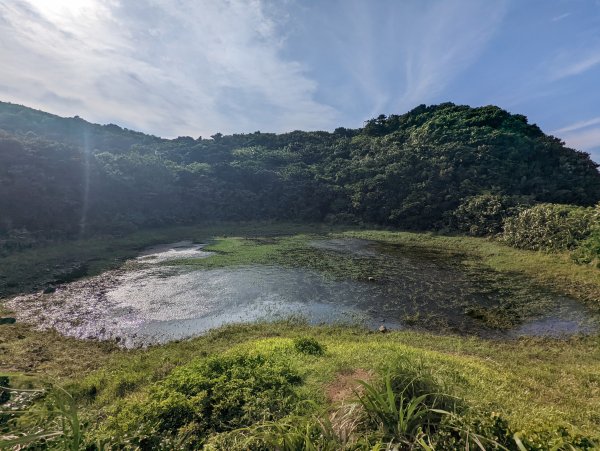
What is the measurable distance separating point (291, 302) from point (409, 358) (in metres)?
10.2

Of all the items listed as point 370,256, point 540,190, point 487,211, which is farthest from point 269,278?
point 540,190

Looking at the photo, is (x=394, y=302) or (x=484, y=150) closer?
(x=394, y=302)

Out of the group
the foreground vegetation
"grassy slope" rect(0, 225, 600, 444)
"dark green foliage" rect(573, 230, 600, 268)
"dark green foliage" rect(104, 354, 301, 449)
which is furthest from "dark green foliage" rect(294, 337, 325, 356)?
"dark green foliage" rect(573, 230, 600, 268)

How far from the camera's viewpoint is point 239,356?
24.1 feet

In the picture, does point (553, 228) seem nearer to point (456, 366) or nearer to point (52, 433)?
point (456, 366)

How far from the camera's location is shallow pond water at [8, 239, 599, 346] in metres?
13.8

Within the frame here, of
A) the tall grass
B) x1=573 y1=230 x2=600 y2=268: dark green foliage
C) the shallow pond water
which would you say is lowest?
the shallow pond water

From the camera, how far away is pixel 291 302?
16.8 m

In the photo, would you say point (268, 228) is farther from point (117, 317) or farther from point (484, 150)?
point (484, 150)

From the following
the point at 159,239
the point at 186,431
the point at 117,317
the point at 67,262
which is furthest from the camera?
the point at 159,239

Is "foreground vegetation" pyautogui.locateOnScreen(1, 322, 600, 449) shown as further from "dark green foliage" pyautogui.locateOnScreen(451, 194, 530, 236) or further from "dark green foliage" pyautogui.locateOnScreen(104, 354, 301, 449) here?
"dark green foliage" pyautogui.locateOnScreen(451, 194, 530, 236)

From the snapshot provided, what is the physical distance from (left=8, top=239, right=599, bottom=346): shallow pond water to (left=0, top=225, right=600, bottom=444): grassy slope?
1353 mm

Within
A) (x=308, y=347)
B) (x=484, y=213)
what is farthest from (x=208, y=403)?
(x=484, y=213)

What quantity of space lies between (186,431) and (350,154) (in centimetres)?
6474
